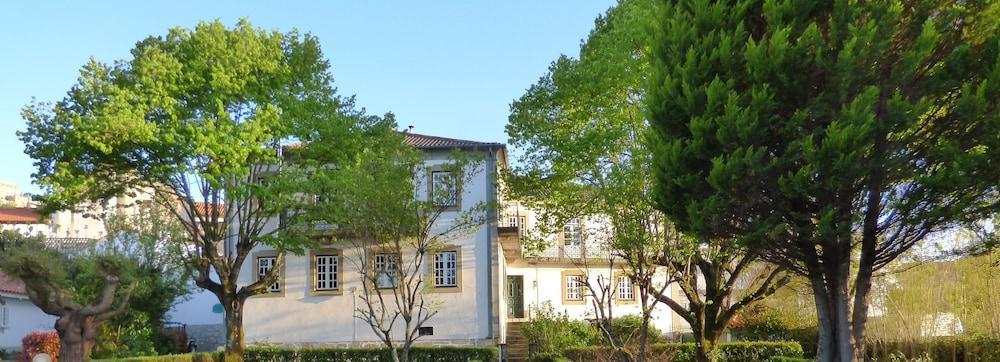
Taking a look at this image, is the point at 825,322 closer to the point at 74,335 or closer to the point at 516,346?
the point at 74,335

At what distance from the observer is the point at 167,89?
65.6ft

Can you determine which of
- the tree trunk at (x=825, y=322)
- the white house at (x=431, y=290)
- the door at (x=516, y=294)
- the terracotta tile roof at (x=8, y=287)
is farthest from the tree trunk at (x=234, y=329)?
the tree trunk at (x=825, y=322)

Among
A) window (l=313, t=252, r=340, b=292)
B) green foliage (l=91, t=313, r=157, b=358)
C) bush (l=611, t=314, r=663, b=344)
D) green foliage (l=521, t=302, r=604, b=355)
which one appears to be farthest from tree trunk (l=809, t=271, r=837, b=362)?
green foliage (l=91, t=313, r=157, b=358)

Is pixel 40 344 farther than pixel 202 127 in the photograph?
Yes

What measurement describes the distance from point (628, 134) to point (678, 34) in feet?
24.4

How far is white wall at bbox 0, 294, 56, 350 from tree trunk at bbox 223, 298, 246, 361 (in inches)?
382

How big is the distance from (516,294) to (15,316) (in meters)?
17.4

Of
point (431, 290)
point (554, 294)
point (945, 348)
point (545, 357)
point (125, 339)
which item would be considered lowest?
point (545, 357)

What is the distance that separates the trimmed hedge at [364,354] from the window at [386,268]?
1.97m

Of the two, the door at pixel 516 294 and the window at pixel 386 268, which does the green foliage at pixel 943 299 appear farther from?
the door at pixel 516 294

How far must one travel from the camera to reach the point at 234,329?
880 inches

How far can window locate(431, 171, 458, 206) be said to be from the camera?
1988 centimetres

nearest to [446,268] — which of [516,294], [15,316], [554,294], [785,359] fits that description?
[516,294]

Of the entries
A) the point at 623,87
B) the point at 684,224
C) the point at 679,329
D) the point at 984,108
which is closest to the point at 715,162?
the point at 684,224
